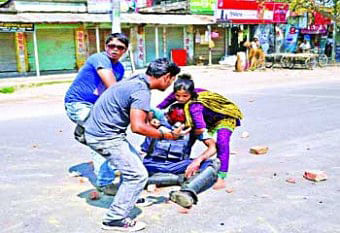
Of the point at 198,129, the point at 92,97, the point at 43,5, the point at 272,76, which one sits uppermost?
the point at 43,5

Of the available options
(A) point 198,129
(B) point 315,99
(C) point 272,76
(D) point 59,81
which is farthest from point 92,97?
(C) point 272,76

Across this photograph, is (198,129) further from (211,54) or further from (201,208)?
(211,54)

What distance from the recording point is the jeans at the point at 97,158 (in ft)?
14.7

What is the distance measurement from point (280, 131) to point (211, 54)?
21018mm

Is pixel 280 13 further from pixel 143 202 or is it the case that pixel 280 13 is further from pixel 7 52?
pixel 143 202

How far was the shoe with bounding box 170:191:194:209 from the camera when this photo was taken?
402 cm

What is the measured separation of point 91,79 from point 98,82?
0.08m

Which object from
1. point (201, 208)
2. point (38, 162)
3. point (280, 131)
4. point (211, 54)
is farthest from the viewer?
point (211, 54)

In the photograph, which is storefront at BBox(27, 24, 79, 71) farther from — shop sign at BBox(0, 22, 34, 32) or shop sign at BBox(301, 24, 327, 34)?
shop sign at BBox(301, 24, 327, 34)

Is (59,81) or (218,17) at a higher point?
(218,17)

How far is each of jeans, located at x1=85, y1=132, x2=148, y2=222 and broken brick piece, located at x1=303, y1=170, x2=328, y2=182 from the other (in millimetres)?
2216

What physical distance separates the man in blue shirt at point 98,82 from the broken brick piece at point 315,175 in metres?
2.21

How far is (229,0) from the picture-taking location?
25359 millimetres

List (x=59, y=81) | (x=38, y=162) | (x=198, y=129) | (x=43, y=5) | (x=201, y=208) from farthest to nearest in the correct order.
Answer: (x=43, y=5) → (x=59, y=81) → (x=38, y=162) → (x=198, y=129) → (x=201, y=208)
